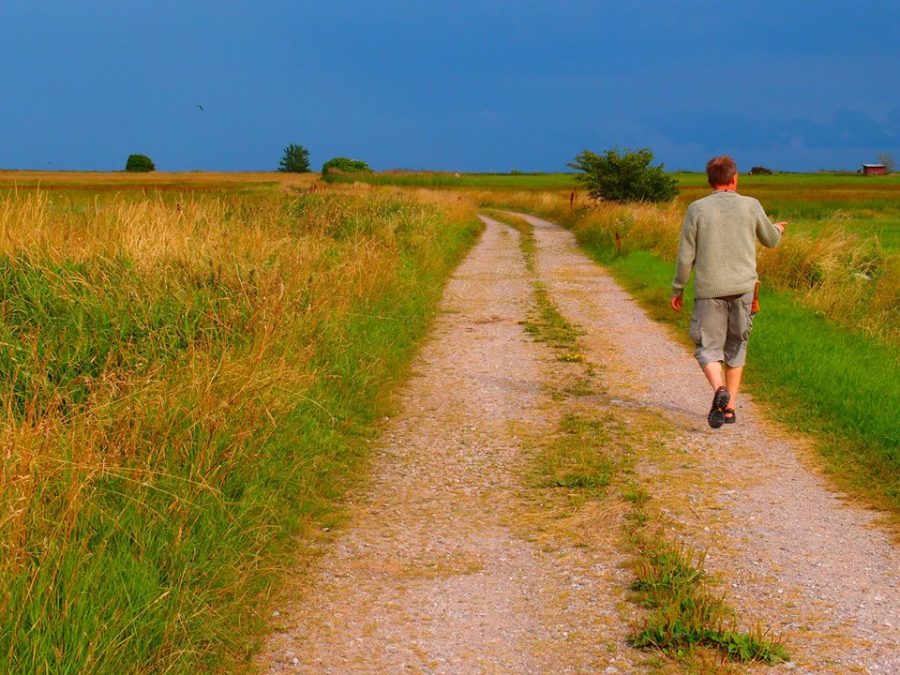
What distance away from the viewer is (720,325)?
7.13 m

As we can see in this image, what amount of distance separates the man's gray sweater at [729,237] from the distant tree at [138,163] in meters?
130

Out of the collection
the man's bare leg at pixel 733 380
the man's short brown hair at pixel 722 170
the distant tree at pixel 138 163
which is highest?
the distant tree at pixel 138 163

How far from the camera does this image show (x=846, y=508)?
5.39 m

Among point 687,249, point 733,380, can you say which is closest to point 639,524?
point 733,380

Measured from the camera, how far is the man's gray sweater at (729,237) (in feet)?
22.9

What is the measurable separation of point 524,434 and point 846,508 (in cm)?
245

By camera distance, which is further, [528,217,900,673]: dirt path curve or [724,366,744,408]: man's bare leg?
[724,366,744,408]: man's bare leg

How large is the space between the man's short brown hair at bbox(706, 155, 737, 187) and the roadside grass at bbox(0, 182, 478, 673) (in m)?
3.39

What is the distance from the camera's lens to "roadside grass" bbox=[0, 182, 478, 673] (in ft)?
11.2

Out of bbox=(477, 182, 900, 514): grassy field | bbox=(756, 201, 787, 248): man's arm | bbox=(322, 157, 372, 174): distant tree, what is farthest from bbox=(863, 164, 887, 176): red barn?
bbox=(756, 201, 787, 248): man's arm

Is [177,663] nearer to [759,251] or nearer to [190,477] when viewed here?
[190,477]

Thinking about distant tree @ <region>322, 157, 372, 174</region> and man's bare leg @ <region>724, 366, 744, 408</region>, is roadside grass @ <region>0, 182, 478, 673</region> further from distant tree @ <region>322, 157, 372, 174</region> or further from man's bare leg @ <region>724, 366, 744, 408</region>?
distant tree @ <region>322, 157, 372, 174</region>

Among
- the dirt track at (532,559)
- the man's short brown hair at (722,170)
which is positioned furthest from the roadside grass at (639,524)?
the man's short brown hair at (722,170)

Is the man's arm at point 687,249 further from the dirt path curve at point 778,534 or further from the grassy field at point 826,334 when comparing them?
the grassy field at point 826,334
